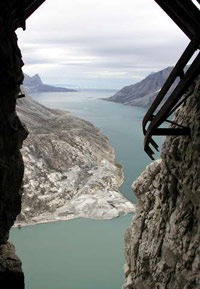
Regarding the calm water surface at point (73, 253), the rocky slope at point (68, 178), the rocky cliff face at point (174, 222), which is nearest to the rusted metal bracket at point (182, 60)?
Answer: the rocky cliff face at point (174, 222)

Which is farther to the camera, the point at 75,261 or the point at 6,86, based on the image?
the point at 75,261

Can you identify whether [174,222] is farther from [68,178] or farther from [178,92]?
[68,178]

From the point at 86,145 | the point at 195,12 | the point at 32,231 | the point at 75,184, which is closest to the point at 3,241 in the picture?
the point at 195,12

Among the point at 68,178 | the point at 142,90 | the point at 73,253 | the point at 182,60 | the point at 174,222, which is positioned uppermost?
the point at 142,90

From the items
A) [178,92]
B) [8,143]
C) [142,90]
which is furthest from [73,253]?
[142,90]

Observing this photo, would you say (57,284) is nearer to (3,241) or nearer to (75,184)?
(3,241)

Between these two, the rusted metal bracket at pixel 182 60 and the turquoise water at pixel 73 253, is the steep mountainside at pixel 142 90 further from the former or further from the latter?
the rusted metal bracket at pixel 182 60
